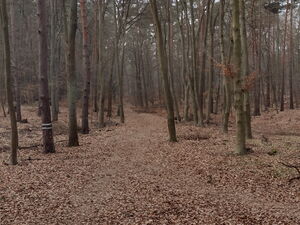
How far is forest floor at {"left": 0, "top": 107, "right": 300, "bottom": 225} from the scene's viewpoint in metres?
5.67

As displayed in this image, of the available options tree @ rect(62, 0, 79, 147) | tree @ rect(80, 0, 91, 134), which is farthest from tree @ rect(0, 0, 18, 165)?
tree @ rect(80, 0, 91, 134)

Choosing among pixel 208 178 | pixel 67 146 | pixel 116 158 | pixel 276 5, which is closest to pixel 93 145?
pixel 67 146

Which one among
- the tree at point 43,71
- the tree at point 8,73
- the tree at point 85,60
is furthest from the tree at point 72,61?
the tree at point 85,60

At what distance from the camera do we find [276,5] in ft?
80.2

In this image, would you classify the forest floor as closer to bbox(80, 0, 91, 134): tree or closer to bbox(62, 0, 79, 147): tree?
bbox(62, 0, 79, 147): tree

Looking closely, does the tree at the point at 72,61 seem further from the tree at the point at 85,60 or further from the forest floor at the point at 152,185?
the tree at the point at 85,60

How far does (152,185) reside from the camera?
752 centimetres

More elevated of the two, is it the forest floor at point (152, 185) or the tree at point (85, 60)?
the tree at point (85, 60)

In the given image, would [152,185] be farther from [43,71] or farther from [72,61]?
[72,61]

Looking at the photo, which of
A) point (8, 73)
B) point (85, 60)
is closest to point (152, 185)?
point (8, 73)

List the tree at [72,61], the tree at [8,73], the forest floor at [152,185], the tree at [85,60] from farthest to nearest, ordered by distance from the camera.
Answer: the tree at [85,60], the tree at [72,61], the tree at [8,73], the forest floor at [152,185]

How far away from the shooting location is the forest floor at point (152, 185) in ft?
18.6

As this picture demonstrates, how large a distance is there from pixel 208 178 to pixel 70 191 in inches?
128

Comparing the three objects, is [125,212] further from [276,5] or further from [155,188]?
[276,5]
